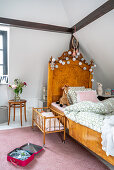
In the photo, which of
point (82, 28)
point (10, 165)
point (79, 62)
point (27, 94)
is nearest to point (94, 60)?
point (79, 62)

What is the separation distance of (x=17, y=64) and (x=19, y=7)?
1.27 metres

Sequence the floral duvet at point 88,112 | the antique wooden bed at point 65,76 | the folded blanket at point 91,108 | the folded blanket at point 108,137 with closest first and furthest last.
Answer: the folded blanket at point 108,137, the floral duvet at point 88,112, the folded blanket at point 91,108, the antique wooden bed at point 65,76

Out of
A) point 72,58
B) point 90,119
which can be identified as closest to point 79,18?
point 72,58

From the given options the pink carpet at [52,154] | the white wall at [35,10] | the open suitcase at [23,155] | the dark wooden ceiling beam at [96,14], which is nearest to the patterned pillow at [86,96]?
the pink carpet at [52,154]

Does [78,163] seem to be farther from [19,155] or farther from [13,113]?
[13,113]

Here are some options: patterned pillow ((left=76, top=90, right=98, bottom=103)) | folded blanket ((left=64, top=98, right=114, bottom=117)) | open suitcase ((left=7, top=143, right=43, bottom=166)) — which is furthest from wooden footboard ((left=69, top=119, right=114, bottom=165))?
patterned pillow ((left=76, top=90, right=98, bottom=103))

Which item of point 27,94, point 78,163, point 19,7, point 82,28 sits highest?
point 19,7

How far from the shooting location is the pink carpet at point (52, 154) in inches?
75.7

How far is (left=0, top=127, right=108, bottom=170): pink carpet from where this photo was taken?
1922 mm

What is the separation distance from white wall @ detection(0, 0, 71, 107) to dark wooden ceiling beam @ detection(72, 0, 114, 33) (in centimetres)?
48

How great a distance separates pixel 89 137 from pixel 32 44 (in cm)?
259

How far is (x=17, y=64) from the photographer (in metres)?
3.79

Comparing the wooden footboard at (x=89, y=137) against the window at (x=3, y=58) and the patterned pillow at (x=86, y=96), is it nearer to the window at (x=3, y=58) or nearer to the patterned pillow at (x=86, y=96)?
the patterned pillow at (x=86, y=96)

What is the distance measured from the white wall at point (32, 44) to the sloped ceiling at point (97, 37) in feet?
1.17
